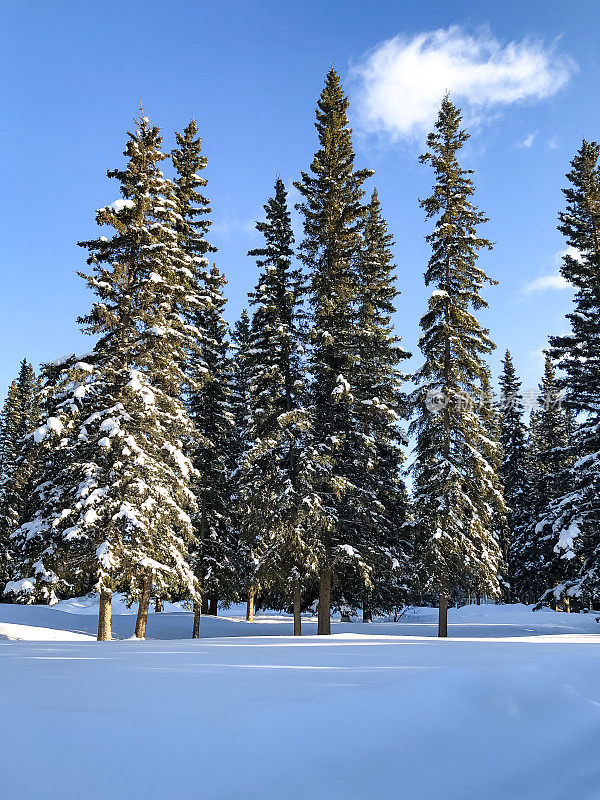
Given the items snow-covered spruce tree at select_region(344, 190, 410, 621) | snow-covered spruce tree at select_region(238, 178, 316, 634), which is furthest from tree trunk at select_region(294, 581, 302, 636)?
snow-covered spruce tree at select_region(344, 190, 410, 621)

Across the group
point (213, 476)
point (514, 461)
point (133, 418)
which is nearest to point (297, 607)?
point (213, 476)

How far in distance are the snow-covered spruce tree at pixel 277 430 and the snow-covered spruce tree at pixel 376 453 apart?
97.2 inches

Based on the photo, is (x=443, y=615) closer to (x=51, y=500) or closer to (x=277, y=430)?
(x=277, y=430)

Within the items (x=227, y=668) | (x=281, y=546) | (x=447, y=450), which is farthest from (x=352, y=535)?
(x=227, y=668)

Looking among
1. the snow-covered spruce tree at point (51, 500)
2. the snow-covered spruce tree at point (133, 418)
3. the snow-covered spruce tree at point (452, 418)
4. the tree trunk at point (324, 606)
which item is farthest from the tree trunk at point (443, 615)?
the snow-covered spruce tree at point (51, 500)

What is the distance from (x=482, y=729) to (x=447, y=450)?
1754 cm

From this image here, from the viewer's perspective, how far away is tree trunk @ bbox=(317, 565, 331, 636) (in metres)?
20.6

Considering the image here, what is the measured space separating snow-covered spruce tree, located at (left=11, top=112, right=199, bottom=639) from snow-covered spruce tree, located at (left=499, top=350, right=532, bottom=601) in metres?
30.5

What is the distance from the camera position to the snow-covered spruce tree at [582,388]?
22.0 metres

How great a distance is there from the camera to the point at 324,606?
68.4 feet

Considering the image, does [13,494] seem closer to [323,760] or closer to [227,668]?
[227,668]

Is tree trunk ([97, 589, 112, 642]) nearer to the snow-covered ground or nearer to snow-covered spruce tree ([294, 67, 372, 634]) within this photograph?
snow-covered spruce tree ([294, 67, 372, 634])

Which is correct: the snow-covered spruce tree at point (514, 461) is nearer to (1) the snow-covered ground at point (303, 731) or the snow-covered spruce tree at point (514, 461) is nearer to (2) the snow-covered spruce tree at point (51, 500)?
(2) the snow-covered spruce tree at point (51, 500)

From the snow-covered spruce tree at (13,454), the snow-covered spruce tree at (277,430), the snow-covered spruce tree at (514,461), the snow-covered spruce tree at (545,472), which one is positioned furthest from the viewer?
the snow-covered spruce tree at (514,461)
